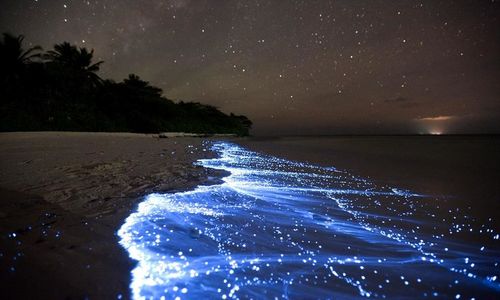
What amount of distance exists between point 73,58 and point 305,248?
1158 inches

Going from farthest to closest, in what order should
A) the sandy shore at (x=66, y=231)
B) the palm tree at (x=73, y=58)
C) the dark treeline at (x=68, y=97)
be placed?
the palm tree at (x=73, y=58) → the dark treeline at (x=68, y=97) → the sandy shore at (x=66, y=231)

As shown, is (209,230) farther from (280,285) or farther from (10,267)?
(10,267)

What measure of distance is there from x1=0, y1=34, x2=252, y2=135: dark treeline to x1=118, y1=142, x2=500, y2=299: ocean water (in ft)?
60.7

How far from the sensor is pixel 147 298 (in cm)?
118

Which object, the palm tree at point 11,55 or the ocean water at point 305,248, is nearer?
the ocean water at point 305,248

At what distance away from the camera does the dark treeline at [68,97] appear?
1698cm

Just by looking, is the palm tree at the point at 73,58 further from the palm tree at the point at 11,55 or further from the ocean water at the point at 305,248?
the ocean water at the point at 305,248

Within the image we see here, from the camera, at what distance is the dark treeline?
16984mm

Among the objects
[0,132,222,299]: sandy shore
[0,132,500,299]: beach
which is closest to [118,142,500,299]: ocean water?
[0,132,500,299]: beach

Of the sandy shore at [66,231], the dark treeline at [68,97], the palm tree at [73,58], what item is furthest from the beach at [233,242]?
the palm tree at [73,58]

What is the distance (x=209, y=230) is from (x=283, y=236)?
0.59m

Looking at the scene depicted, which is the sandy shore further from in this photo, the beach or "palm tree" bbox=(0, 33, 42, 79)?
"palm tree" bbox=(0, 33, 42, 79)

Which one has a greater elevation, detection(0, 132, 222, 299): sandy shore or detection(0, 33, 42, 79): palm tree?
detection(0, 33, 42, 79): palm tree

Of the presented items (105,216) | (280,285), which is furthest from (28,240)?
(280,285)
